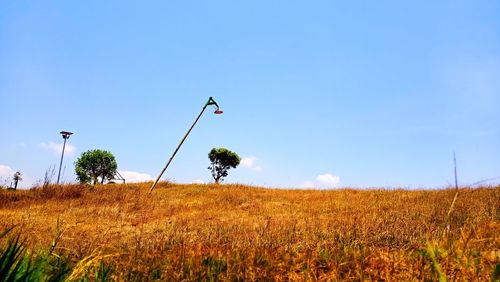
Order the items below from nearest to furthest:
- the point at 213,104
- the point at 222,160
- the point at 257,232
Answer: the point at 257,232 < the point at 213,104 < the point at 222,160

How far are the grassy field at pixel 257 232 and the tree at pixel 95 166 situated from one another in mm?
42845

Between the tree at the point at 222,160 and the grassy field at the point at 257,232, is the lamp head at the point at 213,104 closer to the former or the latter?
the grassy field at the point at 257,232

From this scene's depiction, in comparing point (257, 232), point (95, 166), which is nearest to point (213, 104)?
point (257, 232)

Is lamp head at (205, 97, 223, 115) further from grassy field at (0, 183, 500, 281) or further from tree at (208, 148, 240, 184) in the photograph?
tree at (208, 148, 240, 184)

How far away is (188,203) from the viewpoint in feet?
60.5

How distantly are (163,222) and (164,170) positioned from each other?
9.49m

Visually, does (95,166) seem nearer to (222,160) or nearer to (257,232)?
(222,160)

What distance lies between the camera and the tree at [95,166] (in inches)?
2517

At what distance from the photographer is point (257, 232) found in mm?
10594

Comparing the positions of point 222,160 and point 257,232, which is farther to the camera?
point 222,160

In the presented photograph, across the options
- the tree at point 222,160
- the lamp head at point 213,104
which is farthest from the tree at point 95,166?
the lamp head at point 213,104

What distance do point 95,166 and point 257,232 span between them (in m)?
60.1

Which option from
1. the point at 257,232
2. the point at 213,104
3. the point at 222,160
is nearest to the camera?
the point at 257,232

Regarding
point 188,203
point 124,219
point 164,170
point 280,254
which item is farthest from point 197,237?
point 164,170
